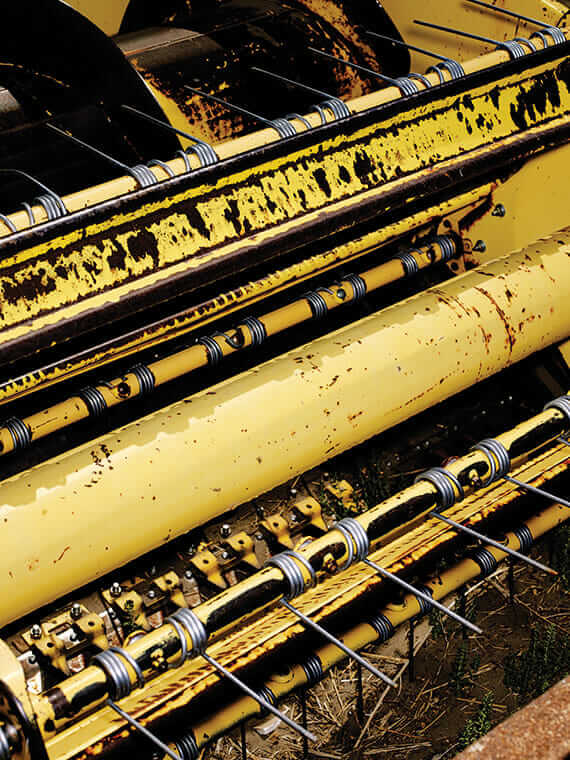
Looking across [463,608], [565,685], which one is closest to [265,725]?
[463,608]

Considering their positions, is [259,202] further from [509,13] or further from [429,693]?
[429,693]

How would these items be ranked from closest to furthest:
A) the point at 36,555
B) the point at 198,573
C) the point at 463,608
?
the point at 36,555 < the point at 198,573 < the point at 463,608

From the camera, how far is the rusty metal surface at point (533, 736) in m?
1.22

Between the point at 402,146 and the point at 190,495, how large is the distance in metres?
0.92

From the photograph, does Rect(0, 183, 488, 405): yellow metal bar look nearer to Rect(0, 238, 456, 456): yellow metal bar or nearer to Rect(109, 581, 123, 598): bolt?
Rect(0, 238, 456, 456): yellow metal bar

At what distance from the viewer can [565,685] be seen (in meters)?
1.33

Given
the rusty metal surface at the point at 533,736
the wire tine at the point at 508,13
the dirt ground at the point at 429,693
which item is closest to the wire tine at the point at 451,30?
the wire tine at the point at 508,13

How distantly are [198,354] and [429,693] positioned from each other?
39.2 inches

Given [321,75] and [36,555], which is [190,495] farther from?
[321,75]

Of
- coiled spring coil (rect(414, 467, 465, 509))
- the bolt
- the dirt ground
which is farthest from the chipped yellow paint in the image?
the dirt ground

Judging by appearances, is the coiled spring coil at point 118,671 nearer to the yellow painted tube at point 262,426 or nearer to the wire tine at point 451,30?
the yellow painted tube at point 262,426

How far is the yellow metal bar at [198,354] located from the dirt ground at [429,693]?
835 mm

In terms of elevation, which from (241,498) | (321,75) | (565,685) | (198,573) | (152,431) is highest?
(321,75)

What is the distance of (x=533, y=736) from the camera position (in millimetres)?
1248
